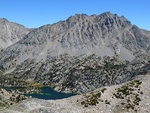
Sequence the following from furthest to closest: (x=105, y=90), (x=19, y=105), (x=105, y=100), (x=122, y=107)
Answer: (x=105, y=90)
(x=105, y=100)
(x=122, y=107)
(x=19, y=105)

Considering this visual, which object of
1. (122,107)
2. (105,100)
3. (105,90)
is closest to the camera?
(122,107)

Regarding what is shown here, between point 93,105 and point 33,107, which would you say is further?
point 93,105

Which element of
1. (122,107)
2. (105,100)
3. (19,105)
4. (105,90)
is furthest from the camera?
(105,90)

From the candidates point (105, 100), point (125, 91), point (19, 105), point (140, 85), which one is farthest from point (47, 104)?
point (140, 85)

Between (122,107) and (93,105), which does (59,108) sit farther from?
(122,107)

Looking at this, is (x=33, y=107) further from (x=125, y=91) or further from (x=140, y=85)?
(x=140, y=85)

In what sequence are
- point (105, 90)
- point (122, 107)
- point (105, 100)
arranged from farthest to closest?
1. point (105, 90)
2. point (105, 100)
3. point (122, 107)

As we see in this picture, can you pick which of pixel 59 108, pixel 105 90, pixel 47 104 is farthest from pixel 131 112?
pixel 47 104

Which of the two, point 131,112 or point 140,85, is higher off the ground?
point 140,85

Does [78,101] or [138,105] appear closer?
[138,105]
